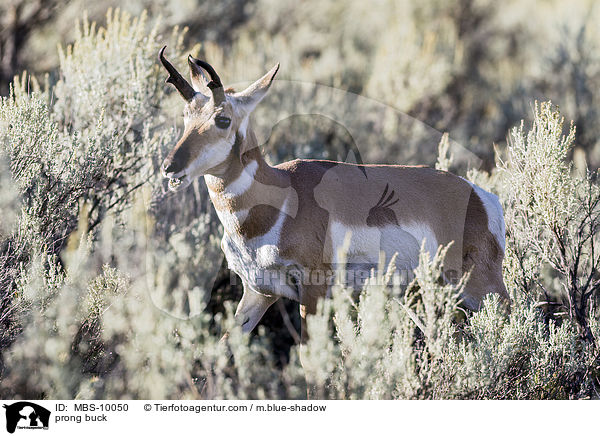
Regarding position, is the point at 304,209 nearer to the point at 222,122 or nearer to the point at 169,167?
the point at 222,122

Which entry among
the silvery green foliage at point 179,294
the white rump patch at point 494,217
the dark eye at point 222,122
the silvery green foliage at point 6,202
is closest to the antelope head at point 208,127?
the dark eye at point 222,122

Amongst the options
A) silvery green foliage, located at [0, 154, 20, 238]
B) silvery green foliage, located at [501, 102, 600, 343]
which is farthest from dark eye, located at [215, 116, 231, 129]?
silvery green foliage, located at [501, 102, 600, 343]

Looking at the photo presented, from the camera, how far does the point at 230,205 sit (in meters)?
3.25

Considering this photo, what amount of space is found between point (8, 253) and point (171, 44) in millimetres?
2997

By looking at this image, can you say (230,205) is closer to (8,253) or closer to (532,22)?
(8,253)

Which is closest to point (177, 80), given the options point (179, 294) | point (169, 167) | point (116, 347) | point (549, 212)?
point (169, 167)

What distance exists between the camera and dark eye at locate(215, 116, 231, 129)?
3070 millimetres

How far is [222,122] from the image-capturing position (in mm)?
3076

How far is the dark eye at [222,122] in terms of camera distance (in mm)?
3070

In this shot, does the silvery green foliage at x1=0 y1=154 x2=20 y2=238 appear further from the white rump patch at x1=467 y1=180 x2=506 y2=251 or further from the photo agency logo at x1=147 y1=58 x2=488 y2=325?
→ the white rump patch at x1=467 y1=180 x2=506 y2=251
